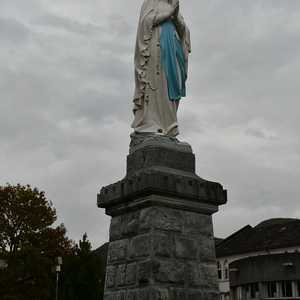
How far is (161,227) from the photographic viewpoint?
319 inches

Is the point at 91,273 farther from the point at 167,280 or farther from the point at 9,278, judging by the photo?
the point at 167,280

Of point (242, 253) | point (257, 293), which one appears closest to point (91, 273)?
point (257, 293)

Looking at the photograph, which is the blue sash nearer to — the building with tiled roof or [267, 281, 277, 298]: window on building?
the building with tiled roof

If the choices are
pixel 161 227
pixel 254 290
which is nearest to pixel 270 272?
pixel 254 290

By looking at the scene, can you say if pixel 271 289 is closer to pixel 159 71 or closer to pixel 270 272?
pixel 270 272

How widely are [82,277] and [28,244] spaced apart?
5.48 metres

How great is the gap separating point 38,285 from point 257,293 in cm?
1579

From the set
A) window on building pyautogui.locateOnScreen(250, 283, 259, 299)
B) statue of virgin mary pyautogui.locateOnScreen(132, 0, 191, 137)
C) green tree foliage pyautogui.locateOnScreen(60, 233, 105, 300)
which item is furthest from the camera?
window on building pyautogui.locateOnScreen(250, 283, 259, 299)

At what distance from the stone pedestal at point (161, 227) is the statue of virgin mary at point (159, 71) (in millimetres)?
410

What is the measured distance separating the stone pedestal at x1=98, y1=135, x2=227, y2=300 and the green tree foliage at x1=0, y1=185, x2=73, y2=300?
29.1 meters

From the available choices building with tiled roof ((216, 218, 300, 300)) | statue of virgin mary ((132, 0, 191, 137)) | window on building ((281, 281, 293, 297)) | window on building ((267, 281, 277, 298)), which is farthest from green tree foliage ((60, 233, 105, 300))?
statue of virgin mary ((132, 0, 191, 137))

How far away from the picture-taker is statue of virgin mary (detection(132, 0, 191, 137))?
9.23 meters

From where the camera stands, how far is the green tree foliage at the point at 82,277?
34.0m

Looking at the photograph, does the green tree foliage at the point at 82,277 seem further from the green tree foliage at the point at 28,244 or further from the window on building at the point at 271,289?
the window on building at the point at 271,289
